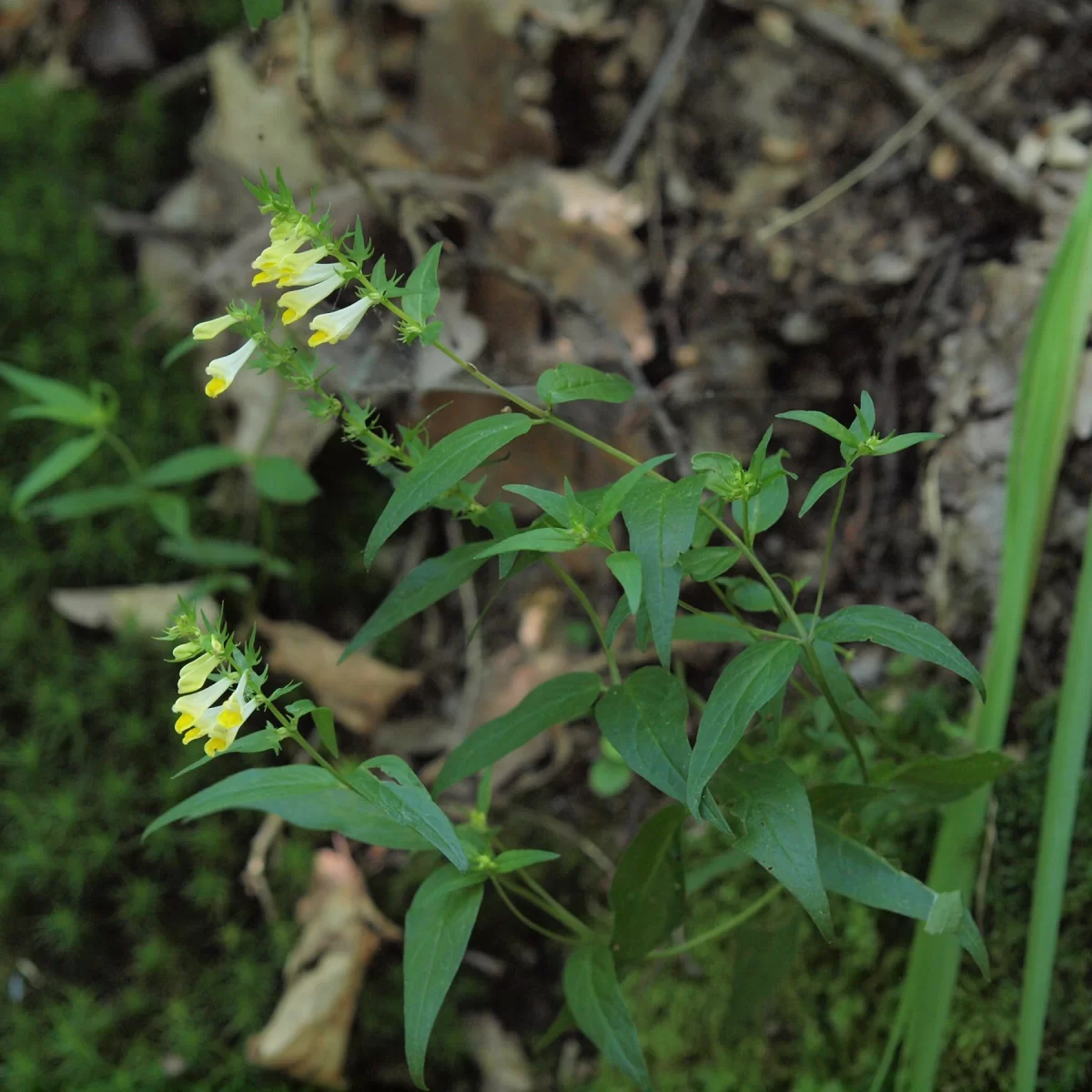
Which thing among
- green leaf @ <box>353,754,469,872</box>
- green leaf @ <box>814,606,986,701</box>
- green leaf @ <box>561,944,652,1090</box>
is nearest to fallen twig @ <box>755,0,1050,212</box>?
green leaf @ <box>814,606,986,701</box>

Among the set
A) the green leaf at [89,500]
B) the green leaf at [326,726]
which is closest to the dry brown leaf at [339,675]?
the green leaf at [89,500]

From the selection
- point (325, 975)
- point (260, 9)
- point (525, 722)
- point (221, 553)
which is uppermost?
point (260, 9)

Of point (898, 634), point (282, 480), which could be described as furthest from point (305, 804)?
point (282, 480)

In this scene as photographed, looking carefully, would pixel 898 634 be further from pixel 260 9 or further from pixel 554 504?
pixel 260 9

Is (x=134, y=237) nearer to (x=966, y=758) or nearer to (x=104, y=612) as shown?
(x=104, y=612)

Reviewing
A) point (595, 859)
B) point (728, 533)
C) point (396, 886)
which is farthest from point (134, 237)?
point (728, 533)

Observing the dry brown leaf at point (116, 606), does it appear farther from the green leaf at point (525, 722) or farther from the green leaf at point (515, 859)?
the green leaf at point (515, 859)

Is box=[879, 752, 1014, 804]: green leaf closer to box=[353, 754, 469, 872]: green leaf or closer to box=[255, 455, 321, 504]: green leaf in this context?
box=[353, 754, 469, 872]: green leaf
